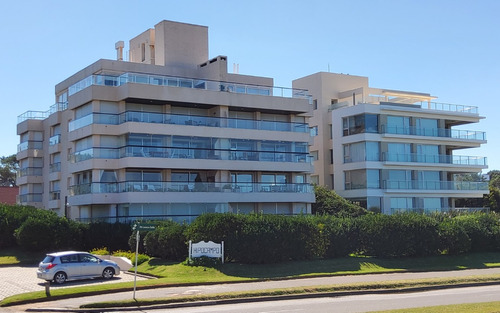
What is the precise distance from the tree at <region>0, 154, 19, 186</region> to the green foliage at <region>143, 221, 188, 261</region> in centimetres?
7894

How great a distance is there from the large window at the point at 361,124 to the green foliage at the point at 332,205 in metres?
7.40

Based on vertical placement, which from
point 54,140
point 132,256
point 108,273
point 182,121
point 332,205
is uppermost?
point 182,121

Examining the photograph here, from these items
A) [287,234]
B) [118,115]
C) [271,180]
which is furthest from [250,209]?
[287,234]

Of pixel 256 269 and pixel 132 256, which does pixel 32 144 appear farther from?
pixel 256 269

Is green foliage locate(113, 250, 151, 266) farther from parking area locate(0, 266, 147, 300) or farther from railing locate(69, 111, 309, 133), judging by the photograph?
railing locate(69, 111, 309, 133)

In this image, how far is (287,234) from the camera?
35.1m

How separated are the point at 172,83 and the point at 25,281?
2529 centimetres

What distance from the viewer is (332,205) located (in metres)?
59.2

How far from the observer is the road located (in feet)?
70.5

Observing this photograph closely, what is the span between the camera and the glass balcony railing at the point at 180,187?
49062 millimetres

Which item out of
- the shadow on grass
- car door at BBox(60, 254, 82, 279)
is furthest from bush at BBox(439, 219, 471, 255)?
car door at BBox(60, 254, 82, 279)

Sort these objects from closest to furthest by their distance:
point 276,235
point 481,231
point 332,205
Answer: point 276,235
point 481,231
point 332,205

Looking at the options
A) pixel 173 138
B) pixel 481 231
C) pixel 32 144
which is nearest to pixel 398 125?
pixel 481 231

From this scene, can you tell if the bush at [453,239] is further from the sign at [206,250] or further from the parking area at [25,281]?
the parking area at [25,281]
